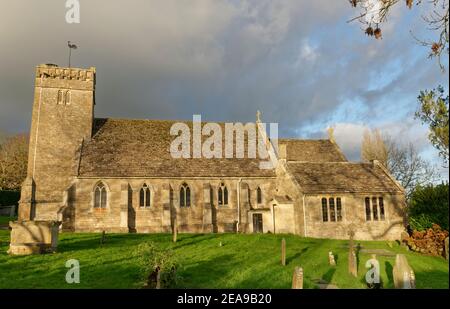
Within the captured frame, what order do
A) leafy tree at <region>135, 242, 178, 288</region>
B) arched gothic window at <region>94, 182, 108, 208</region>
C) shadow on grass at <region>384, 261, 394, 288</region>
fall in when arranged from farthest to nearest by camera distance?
1. arched gothic window at <region>94, 182, 108, 208</region>
2. shadow on grass at <region>384, 261, 394, 288</region>
3. leafy tree at <region>135, 242, 178, 288</region>

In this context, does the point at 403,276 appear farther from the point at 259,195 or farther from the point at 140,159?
the point at 140,159

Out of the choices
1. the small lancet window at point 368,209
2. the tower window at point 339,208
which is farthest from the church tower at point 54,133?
the small lancet window at point 368,209

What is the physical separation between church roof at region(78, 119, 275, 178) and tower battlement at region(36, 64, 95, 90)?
4314 mm

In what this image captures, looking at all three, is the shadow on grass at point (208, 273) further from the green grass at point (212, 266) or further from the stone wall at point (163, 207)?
the stone wall at point (163, 207)

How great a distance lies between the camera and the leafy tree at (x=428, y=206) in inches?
936

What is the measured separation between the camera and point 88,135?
119ft

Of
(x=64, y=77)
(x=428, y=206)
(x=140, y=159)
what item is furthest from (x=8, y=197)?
(x=428, y=206)

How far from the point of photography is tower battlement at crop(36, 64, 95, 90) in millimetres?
37125

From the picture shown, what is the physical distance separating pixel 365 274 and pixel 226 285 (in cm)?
664

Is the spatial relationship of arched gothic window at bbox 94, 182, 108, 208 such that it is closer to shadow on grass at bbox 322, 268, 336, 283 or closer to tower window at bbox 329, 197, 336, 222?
tower window at bbox 329, 197, 336, 222

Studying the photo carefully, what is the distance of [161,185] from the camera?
3394 cm

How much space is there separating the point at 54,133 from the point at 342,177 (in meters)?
28.2

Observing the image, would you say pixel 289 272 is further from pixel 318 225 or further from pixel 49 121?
pixel 49 121

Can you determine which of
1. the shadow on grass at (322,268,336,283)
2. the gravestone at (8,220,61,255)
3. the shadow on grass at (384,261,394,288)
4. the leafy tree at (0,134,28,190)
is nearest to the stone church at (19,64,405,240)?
the shadow on grass at (384,261,394,288)
